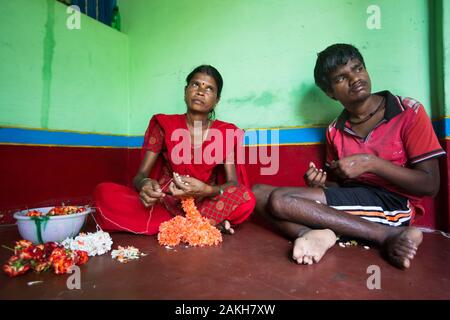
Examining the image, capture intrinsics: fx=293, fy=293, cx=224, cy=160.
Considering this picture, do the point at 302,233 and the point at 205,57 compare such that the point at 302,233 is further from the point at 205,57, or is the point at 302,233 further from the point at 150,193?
the point at 205,57

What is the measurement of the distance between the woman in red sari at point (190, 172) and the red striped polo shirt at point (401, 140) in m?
0.85

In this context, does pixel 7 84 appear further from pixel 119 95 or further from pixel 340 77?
pixel 340 77

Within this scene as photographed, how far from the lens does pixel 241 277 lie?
1340mm

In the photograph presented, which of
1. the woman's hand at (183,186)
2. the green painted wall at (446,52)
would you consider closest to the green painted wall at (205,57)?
the green painted wall at (446,52)

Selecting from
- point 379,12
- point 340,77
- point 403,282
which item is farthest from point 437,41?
point 403,282

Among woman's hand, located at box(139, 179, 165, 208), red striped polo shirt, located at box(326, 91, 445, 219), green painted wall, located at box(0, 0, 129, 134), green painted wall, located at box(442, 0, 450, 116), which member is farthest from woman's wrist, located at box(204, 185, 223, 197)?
green painted wall, located at box(0, 0, 129, 134)

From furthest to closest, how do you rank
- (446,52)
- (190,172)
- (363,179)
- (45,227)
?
(190,172), (446,52), (363,179), (45,227)

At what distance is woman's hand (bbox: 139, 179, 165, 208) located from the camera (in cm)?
186

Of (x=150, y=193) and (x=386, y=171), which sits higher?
(x=386, y=171)

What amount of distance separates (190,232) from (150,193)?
0.36 meters

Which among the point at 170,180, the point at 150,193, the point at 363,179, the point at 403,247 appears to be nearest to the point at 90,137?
the point at 170,180

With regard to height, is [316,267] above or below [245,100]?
below

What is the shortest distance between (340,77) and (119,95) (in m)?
2.58

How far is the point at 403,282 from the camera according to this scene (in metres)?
1.27
